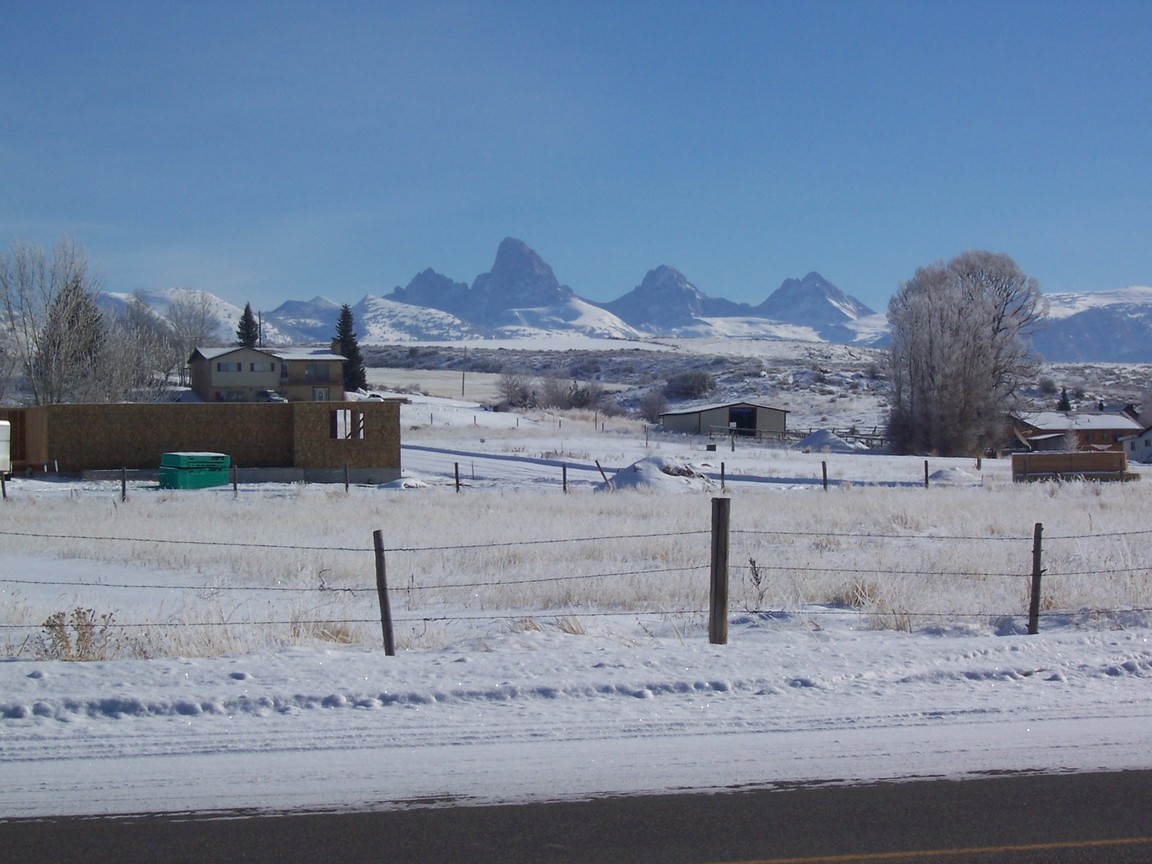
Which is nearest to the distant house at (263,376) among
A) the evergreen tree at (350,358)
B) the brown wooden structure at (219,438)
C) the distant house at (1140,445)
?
the evergreen tree at (350,358)

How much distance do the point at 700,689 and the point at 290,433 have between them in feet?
113

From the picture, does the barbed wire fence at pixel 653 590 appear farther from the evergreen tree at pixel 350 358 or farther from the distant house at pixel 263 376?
the evergreen tree at pixel 350 358

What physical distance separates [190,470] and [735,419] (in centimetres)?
5107

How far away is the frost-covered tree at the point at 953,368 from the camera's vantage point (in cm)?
6316

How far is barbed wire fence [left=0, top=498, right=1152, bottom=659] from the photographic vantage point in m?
9.97

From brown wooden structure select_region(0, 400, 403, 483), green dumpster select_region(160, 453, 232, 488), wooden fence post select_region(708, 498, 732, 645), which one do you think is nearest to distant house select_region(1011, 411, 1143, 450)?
brown wooden structure select_region(0, 400, 403, 483)

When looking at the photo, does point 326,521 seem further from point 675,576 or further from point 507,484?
point 507,484

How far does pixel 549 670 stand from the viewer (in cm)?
813

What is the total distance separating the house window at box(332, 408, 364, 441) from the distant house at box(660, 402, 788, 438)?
41645 mm

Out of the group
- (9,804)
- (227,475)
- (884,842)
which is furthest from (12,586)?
(227,475)

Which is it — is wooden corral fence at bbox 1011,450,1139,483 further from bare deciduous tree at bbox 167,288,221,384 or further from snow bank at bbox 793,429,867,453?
bare deciduous tree at bbox 167,288,221,384

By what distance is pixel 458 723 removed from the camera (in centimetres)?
696

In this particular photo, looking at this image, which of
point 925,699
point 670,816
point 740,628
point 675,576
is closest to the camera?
point 670,816

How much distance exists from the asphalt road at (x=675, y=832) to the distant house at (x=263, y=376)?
234ft
